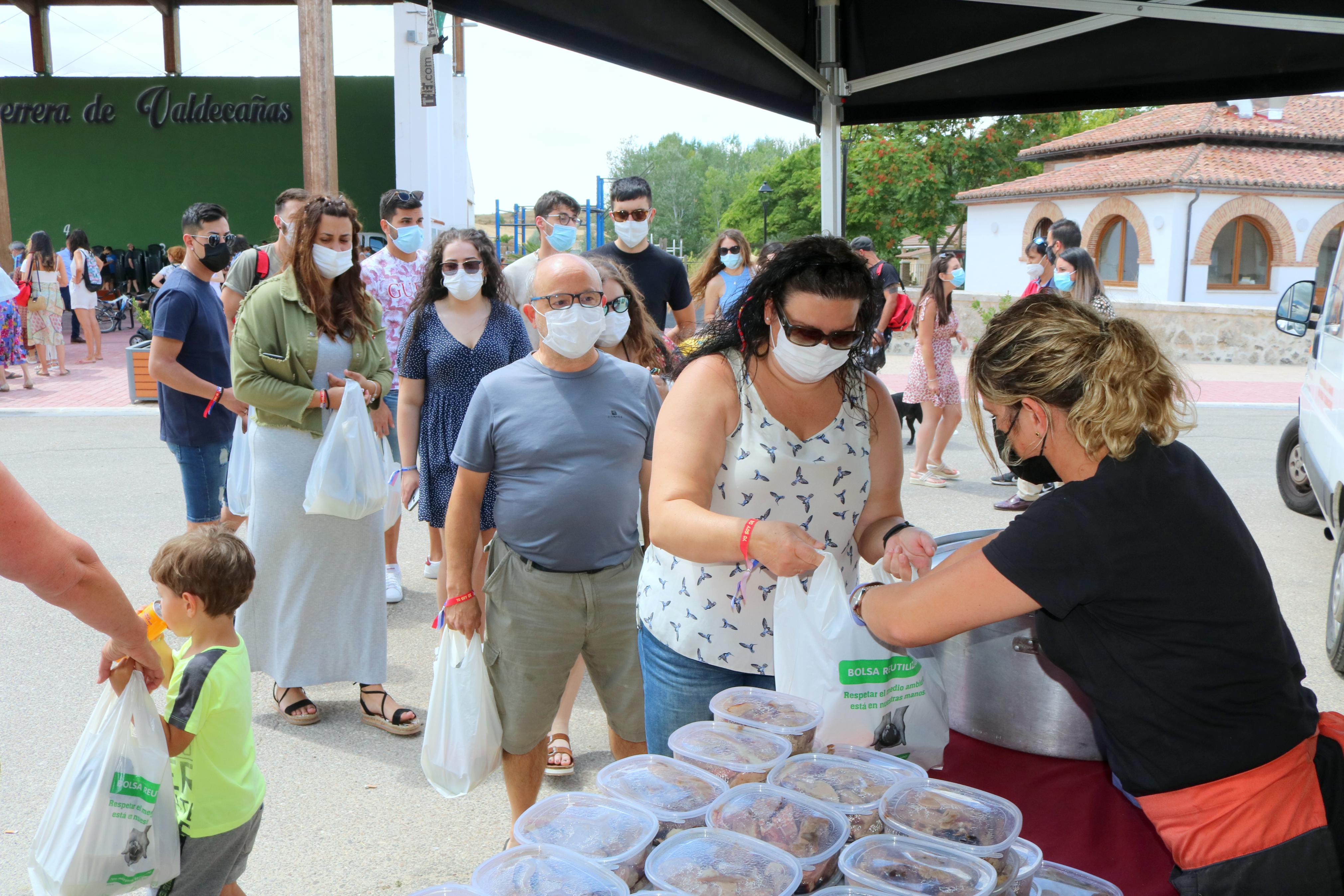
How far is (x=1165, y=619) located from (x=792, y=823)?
68 centimetres

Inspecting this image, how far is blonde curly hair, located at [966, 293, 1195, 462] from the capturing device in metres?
1.62

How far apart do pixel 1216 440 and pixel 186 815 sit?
420 inches

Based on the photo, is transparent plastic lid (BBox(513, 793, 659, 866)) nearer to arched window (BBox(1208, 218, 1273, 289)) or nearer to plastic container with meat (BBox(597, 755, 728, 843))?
plastic container with meat (BBox(597, 755, 728, 843))

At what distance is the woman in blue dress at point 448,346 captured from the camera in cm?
414

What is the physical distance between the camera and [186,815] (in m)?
2.35

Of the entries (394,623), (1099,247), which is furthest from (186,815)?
(1099,247)

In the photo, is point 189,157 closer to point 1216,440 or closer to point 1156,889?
point 1216,440

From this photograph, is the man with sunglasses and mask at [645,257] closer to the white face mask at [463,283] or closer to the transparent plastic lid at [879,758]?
the white face mask at [463,283]

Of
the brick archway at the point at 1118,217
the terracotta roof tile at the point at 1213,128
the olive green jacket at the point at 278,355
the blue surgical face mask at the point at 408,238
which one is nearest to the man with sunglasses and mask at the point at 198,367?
the olive green jacket at the point at 278,355

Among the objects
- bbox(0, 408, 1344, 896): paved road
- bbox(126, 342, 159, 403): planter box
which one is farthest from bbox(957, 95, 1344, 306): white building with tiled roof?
bbox(126, 342, 159, 403): planter box

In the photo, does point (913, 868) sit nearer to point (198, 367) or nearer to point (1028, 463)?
point (1028, 463)

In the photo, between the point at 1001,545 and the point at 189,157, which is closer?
the point at 1001,545

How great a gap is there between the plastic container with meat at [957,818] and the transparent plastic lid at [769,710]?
0.23 meters

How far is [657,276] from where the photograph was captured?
5.46 m
